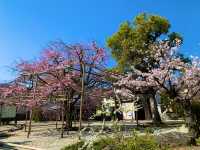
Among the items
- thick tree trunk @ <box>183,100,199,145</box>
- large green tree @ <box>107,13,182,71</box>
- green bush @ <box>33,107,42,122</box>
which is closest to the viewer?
thick tree trunk @ <box>183,100,199,145</box>

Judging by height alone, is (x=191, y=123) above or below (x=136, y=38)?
below

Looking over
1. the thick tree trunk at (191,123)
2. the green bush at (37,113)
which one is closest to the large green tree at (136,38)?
the green bush at (37,113)

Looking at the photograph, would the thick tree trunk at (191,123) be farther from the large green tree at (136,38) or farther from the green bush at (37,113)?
the large green tree at (136,38)

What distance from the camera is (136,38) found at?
109 feet

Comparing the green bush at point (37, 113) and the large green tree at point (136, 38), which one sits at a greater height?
the large green tree at point (136, 38)

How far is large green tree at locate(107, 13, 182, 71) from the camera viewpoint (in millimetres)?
31938

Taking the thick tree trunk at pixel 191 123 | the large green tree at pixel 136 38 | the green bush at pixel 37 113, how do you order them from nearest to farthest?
the thick tree trunk at pixel 191 123 → the green bush at pixel 37 113 → the large green tree at pixel 136 38

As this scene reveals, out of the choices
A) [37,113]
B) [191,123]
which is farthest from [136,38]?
[191,123]

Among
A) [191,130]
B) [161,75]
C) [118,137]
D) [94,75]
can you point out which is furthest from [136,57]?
[118,137]

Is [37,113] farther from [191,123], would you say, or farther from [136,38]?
[191,123]

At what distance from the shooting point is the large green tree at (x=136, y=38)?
31938 mm

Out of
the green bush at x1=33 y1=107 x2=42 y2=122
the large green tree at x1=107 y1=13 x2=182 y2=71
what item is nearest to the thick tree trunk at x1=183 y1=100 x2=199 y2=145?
the green bush at x1=33 y1=107 x2=42 y2=122

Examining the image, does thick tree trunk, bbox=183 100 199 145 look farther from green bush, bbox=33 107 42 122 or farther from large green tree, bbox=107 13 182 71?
large green tree, bbox=107 13 182 71

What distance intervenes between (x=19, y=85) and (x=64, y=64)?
137 inches
